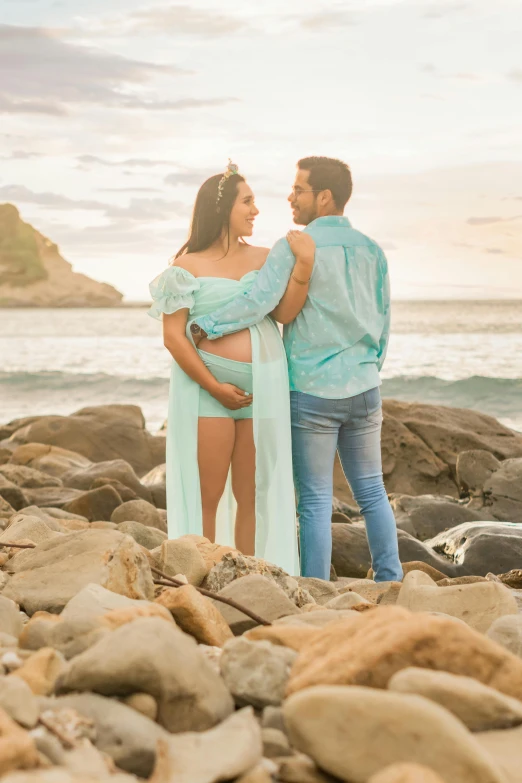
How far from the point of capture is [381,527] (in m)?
4.64

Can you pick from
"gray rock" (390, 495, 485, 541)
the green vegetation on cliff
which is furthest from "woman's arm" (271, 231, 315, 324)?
the green vegetation on cliff

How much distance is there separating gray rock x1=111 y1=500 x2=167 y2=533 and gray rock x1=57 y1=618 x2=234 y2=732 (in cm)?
479

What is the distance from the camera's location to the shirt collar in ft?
14.7

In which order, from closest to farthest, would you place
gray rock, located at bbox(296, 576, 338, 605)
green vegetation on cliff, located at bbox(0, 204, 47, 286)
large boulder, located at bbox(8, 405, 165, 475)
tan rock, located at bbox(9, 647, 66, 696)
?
1. tan rock, located at bbox(9, 647, 66, 696)
2. gray rock, located at bbox(296, 576, 338, 605)
3. large boulder, located at bbox(8, 405, 165, 475)
4. green vegetation on cliff, located at bbox(0, 204, 47, 286)

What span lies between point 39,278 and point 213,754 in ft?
277

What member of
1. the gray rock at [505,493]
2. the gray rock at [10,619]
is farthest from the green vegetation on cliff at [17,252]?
the gray rock at [10,619]

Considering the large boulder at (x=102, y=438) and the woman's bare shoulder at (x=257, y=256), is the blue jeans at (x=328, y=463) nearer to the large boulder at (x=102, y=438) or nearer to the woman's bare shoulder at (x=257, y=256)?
the woman's bare shoulder at (x=257, y=256)

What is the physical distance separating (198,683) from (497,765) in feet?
2.08

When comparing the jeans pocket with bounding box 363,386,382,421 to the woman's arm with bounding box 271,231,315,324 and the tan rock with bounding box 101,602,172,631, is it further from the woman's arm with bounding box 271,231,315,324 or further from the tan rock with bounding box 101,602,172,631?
the tan rock with bounding box 101,602,172,631

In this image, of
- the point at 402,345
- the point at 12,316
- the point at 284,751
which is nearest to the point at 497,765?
the point at 284,751

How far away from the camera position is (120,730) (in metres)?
1.86

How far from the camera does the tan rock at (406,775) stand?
1569 millimetres

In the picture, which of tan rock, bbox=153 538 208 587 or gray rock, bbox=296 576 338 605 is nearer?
tan rock, bbox=153 538 208 587

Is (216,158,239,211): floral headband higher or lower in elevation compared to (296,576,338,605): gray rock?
higher
